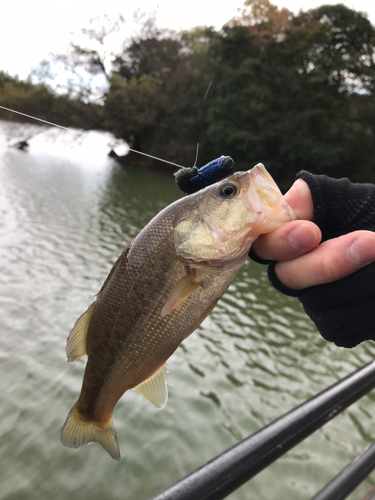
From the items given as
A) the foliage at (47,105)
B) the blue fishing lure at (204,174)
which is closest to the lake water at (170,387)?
the blue fishing lure at (204,174)

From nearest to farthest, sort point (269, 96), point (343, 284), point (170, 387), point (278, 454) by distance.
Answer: point (278, 454)
point (343, 284)
point (170, 387)
point (269, 96)

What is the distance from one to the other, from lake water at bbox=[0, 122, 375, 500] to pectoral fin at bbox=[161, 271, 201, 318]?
2.13 meters

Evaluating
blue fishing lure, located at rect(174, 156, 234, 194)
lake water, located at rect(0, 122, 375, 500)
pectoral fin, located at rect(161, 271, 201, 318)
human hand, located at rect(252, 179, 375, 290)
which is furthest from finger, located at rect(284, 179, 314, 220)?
lake water, located at rect(0, 122, 375, 500)

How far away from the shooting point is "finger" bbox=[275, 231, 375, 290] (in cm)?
129

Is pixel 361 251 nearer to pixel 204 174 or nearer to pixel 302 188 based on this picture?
pixel 302 188

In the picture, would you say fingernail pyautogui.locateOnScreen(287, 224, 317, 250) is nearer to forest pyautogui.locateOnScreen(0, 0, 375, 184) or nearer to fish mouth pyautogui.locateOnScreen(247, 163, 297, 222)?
fish mouth pyautogui.locateOnScreen(247, 163, 297, 222)

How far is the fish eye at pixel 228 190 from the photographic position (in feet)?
5.09

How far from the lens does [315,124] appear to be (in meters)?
26.1

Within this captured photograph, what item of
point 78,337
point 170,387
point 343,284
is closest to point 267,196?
point 343,284

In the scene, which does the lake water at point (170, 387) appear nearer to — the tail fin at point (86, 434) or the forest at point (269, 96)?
the tail fin at point (86, 434)

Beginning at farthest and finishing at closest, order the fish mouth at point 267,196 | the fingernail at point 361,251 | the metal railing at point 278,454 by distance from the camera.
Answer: the fish mouth at point 267,196, the fingernail at point 361,251, the metal railing at point 278,454

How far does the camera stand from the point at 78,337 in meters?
1.69

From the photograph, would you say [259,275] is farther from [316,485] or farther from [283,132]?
[283,132]

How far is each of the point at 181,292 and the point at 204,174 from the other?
1.72ft
